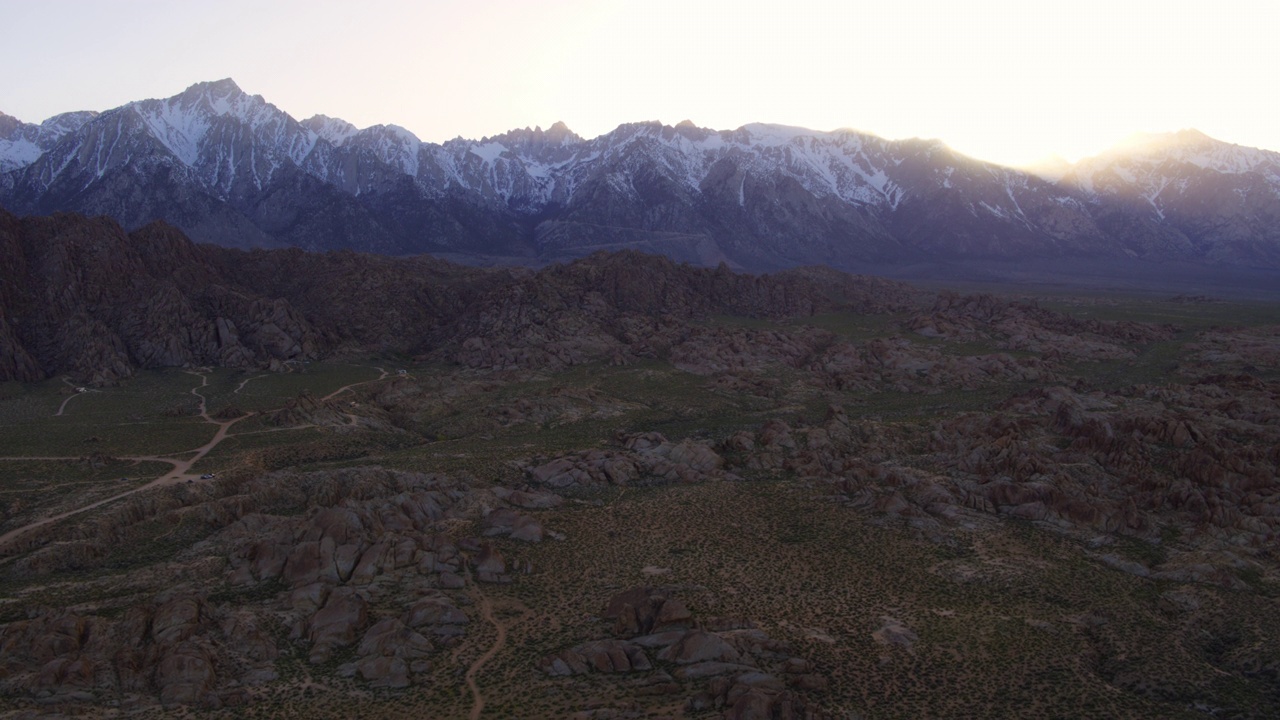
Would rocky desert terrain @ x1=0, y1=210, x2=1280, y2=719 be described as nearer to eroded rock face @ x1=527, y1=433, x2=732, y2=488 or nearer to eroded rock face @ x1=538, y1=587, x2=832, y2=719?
eroded rock face @ x1=538, y1=587, x2=832, y2=719

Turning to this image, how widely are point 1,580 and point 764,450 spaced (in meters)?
55.1

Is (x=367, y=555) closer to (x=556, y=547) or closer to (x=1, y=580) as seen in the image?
(x=556, y=547)

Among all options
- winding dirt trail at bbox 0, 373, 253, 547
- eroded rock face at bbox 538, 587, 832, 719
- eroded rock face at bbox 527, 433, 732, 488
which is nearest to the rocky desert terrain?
eroded rock face at bbox 538, 587, 832, 719

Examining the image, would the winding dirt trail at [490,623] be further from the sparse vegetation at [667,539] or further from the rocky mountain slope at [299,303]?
the rocky mountain slope at [299,303]

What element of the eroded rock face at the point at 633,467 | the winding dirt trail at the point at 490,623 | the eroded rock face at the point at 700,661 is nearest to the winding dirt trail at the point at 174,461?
the eroded rock face at the point at 633,467

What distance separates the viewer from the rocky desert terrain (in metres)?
36.0

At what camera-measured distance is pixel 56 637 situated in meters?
36.3

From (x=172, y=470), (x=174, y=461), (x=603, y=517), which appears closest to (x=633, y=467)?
(x=603, y=517)

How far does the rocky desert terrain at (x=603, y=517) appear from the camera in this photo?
118ft

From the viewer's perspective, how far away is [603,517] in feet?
194

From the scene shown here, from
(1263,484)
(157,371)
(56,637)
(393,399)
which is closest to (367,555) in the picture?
(56,637)

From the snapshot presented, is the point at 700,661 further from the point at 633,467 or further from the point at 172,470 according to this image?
the point at 172,470

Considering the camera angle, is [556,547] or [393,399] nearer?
[556,547]

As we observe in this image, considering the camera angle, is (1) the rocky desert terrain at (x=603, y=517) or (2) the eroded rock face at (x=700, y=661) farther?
(1) the rocky desert terrain at (x=603, y=517)
